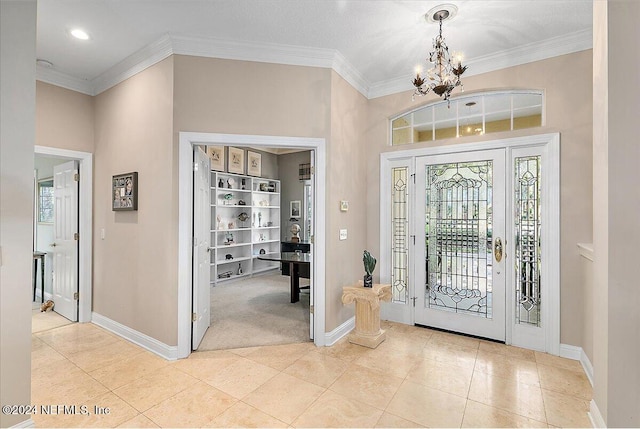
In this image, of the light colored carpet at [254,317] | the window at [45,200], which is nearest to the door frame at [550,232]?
the light colored carpet at [254,317]

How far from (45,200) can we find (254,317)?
4.13 metres

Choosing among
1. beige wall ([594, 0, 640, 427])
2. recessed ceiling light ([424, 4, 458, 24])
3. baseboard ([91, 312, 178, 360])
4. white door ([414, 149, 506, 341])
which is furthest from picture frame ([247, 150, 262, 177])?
beige wall ([594, 0, 640, 427])

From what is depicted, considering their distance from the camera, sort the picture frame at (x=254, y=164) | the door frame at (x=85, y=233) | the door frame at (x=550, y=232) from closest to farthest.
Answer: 1. the door frame at (x=550, y=232)
2. the door frame at (x=85, y=233)
3. the picture frame at (x=254, y=164)

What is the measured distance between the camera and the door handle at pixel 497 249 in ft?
10.6

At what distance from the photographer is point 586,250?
8.55ft

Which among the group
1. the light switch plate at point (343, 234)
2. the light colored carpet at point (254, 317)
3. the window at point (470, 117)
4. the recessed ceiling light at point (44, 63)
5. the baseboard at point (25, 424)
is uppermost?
the recessed ceiling light at point (44, 63)

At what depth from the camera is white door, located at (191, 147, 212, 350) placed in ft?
9.96

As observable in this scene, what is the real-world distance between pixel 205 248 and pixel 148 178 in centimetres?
95

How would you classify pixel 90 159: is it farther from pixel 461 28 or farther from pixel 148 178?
pixel 461 28

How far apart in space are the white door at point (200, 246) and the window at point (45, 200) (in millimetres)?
3341

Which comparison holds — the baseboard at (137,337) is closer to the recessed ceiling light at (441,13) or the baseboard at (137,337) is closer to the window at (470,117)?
the window at (470,117)

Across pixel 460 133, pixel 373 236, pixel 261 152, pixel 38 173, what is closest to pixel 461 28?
pixel 460 133

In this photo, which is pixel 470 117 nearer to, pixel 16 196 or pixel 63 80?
pixel 16 196

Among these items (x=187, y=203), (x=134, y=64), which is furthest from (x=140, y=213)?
(x=134, y=64)
